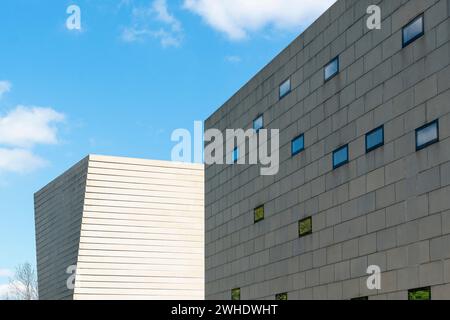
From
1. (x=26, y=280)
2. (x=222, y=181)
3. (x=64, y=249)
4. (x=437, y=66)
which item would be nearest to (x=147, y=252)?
(x=64, y=249)

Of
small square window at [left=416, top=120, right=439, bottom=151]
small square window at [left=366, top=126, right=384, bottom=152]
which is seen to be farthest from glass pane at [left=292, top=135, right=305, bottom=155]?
small square window at [left=416, top=120, right=439, bottom=151]

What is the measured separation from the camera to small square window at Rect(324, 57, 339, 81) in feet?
140

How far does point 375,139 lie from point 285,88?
12.1 metres

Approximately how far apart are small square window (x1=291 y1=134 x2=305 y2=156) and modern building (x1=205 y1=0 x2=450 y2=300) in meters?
0.13

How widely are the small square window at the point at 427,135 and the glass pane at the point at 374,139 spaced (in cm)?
311

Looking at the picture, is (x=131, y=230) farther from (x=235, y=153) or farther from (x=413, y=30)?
(x=413, y=30)

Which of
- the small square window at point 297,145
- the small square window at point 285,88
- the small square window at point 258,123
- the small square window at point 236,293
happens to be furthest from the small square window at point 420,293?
the small square window at point 236,293

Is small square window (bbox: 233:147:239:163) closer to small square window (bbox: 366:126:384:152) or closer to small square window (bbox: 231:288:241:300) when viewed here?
small square window (bbox: 231:288:241:300)

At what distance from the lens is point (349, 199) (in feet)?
132

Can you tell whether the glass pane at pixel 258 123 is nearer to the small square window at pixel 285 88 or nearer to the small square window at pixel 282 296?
→ the small square window at pixel 285 88

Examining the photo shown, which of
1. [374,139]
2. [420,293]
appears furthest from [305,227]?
[420,293]

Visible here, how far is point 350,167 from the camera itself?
40.2 meters

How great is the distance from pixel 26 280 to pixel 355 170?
474 feet

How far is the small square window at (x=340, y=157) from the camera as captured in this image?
4084 centimetres
